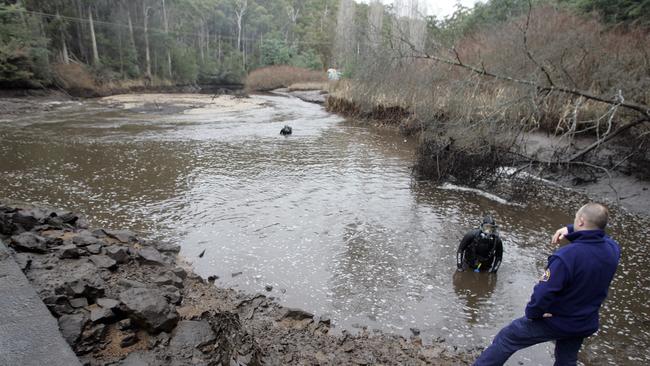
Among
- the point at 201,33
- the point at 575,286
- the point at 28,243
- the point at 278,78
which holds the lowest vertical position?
the point at 278,78

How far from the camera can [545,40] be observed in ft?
40.2

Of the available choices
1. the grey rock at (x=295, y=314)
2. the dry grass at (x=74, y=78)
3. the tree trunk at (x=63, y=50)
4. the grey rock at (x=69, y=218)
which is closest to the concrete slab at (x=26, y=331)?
the grey rock at (x=295, y=314)

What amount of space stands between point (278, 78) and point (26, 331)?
52.2 m

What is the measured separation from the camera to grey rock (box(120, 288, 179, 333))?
361cm

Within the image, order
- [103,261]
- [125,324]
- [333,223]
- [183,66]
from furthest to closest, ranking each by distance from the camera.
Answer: [183,66] → [333,223] → [103,261] → [125,324]

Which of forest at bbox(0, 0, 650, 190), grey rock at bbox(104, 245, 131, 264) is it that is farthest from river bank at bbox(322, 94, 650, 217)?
grey rock at bbox(104, 245, 131, 264)

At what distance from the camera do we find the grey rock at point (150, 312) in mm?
3605

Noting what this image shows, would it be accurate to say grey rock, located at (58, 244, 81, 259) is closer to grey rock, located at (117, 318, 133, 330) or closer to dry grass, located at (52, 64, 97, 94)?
grey rock, located at (117, 318, 133, 330)

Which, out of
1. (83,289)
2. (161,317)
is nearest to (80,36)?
(83,289)

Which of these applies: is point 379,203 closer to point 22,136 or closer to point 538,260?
point 538,260

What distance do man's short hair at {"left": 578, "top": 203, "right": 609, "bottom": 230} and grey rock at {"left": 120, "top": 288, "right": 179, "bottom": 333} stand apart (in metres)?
3.66

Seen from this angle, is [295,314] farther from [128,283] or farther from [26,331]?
[26,331]

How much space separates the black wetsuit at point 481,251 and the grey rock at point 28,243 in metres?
5.56

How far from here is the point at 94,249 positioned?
16.8 feet
